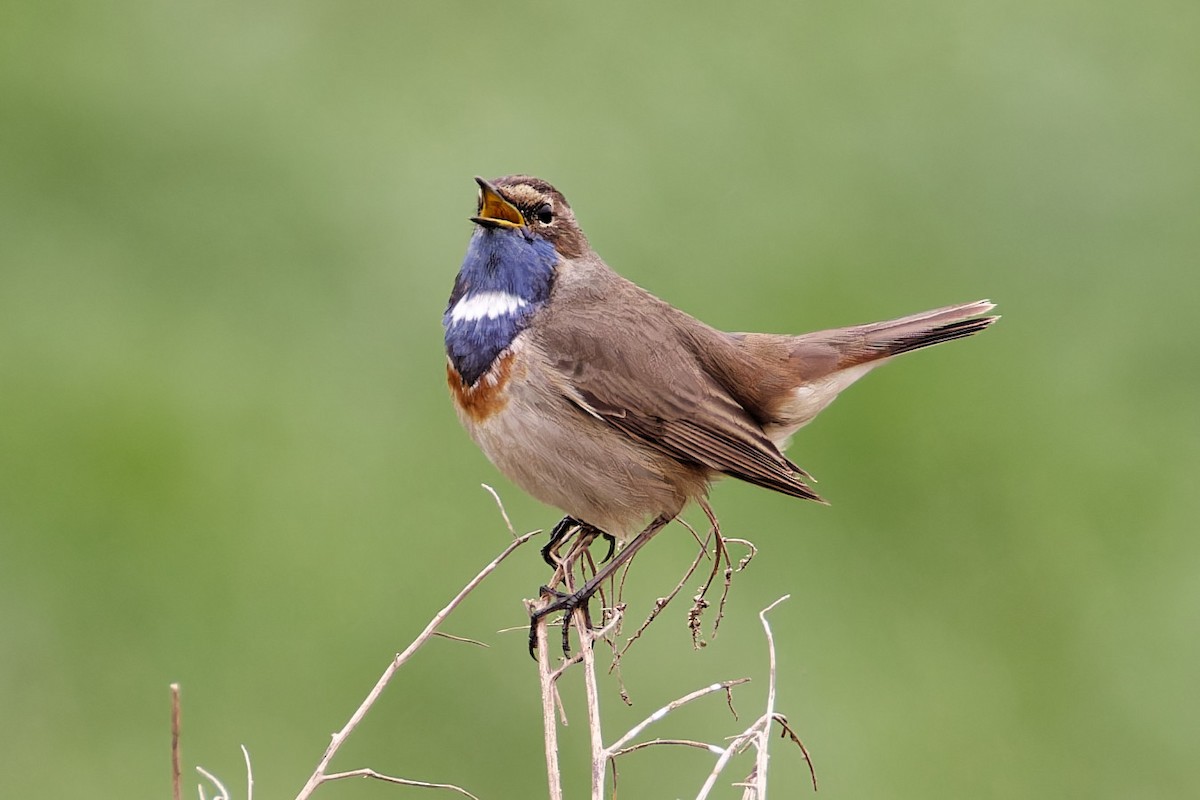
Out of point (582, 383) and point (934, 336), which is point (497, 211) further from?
point (934, 336)

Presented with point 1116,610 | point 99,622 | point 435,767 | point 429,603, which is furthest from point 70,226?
point 1116,610

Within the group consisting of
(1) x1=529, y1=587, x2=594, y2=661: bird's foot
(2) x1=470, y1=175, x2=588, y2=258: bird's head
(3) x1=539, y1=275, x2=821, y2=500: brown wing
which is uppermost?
(2) x1=470, y1=175, x2=588, y2=258: bird's head

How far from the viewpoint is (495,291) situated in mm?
5512

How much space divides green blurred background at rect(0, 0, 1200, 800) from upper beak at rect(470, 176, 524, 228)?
2.13 m

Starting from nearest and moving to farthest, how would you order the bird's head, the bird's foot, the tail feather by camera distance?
the bird's foot, the bird's head, the tail feather

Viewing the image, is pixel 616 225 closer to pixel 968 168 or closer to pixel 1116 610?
pixel 968 168

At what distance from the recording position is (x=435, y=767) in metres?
6.99

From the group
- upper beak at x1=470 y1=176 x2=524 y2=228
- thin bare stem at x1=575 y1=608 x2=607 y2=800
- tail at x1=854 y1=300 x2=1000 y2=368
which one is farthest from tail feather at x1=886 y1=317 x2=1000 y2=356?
thin bare stem at x1=575 y1=608 x2=607 y2=800

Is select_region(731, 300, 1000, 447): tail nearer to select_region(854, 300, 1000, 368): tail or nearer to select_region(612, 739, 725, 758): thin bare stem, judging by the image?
select_region(854, 300, 1000, 368): tail

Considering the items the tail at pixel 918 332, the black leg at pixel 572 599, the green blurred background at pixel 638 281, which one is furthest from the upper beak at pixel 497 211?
the green blurred background at pixel 638 281

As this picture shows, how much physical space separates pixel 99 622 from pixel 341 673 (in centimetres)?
105

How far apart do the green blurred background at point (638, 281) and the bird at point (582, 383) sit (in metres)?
1.65

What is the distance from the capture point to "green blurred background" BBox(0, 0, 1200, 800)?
7.33 m

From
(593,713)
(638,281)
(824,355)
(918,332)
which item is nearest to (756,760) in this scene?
(593,713)
